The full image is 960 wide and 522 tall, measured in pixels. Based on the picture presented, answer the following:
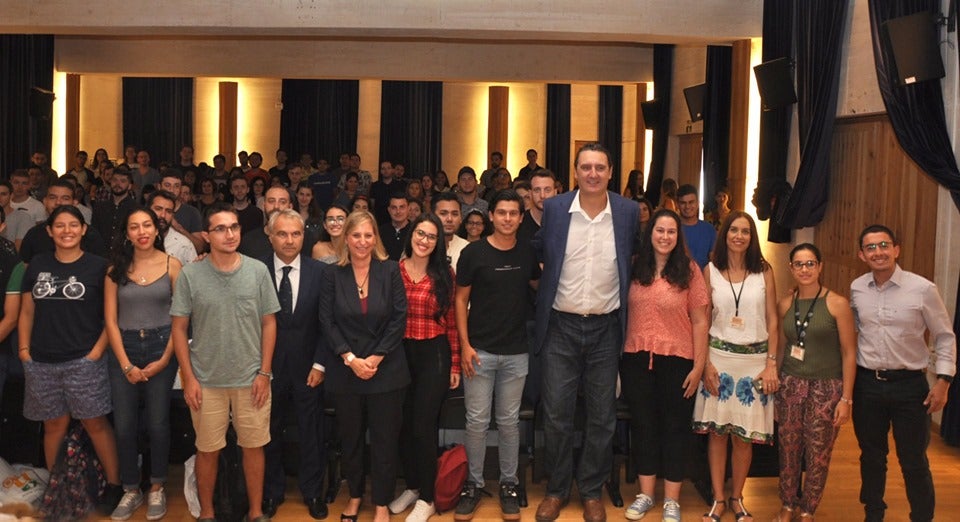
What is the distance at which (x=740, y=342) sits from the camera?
14.9 ft

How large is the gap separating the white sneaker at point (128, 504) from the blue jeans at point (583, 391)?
79.6 inches

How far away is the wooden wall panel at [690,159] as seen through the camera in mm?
12036

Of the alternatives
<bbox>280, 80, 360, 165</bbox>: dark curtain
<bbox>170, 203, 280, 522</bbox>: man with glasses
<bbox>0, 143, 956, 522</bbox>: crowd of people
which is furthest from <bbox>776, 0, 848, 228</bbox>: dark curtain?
<bbox>280, 80, 360, 165</bbox>: dark curtain

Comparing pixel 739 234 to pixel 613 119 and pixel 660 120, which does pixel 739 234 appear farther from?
pixel 613 119

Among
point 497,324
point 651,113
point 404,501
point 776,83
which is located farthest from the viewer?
point 651,113

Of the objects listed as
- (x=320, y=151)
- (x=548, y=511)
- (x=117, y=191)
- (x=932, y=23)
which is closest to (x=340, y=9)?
(x=117, y=191)

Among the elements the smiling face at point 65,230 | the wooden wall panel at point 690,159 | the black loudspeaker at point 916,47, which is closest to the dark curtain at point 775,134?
the black loudspeaker at point 916,47

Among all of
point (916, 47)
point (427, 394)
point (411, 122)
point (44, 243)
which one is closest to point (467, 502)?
point (427, 394)

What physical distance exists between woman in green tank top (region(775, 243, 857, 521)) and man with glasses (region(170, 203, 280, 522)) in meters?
2.36

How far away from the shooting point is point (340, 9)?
31.0ft

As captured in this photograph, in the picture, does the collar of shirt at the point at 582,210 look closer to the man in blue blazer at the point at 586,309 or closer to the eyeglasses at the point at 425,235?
the man in blue blazer at the point at 586,309

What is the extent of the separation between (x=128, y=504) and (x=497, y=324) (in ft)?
6.51

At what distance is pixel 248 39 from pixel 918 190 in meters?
9.61

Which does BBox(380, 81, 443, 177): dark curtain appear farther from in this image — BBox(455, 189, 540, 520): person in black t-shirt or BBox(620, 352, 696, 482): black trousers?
BBox(620, 352, 696, 482): black trousers
